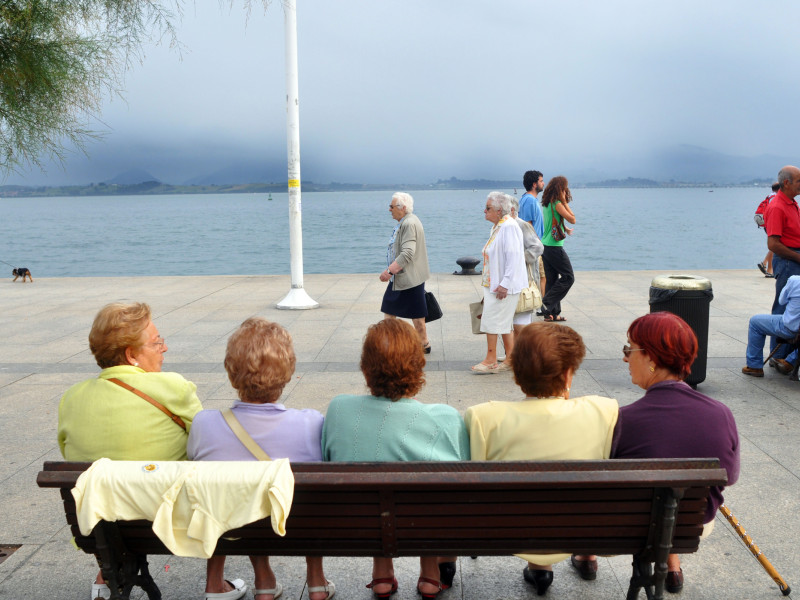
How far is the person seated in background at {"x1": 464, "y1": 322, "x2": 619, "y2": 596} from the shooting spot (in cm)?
306

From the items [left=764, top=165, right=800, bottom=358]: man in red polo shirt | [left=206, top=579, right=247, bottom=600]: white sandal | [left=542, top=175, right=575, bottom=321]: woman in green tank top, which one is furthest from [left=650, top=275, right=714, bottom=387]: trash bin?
[left=206, top=579, right=247, bottom=600]: white sandal

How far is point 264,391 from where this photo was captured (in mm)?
3082

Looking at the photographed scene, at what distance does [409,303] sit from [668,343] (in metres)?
4.67

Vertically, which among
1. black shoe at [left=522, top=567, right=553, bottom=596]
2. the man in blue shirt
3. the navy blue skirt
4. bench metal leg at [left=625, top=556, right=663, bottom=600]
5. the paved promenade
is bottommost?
the paved promenade

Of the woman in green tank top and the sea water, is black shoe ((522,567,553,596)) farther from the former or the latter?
the sea water

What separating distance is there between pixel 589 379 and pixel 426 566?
4.02 m

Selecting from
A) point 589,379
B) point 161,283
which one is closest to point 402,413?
point 589,379

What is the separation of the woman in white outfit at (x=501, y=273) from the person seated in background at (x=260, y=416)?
4.03 m

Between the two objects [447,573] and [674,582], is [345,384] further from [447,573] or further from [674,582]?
[674,582]

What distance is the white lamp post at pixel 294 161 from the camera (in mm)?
11203

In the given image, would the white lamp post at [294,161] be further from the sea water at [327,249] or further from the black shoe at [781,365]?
the sea water at [327,249]

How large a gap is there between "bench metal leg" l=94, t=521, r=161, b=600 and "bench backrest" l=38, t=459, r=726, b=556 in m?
0.05

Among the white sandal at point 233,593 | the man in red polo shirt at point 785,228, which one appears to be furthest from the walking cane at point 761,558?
the man in red polo shirt at point 785,228

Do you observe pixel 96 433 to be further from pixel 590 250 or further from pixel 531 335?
pixel 590 250
